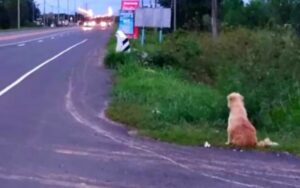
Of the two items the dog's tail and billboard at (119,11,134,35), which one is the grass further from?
billboard at (119,11,134,35)

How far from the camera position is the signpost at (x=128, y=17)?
4366 centimetres

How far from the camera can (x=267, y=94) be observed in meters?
15.1

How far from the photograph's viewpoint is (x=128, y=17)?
43.6 meters

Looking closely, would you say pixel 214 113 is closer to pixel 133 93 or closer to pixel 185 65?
pixel 133 93

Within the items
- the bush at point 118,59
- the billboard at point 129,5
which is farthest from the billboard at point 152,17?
the bush at point 118,59

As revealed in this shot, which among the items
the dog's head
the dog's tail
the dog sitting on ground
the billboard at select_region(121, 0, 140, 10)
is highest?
the billboard at select_region(121, 0, 140, 10)

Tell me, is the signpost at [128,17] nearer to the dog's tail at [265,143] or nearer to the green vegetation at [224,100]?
the green vegetation at [224,100]

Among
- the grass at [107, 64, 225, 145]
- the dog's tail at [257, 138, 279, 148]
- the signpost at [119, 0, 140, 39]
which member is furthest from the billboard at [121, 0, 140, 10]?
the dog's tail at [257, 138, 279, 148]

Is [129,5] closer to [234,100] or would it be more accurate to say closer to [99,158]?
[234,100]

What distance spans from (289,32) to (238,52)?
8.45 feet

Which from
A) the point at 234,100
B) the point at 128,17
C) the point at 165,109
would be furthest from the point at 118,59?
the point at 234,100

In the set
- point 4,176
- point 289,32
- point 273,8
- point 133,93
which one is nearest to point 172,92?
point 133,93

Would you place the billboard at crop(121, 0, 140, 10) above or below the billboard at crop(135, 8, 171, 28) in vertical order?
above

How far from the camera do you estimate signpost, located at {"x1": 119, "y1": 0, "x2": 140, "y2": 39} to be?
4366cm
